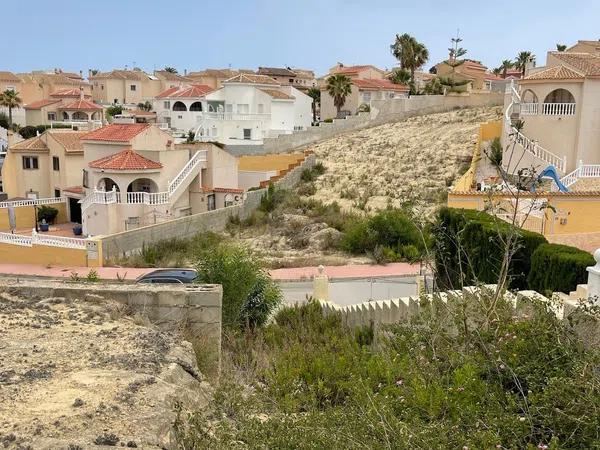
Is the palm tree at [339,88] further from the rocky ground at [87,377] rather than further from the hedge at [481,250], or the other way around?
the rocky ground at [87,377]

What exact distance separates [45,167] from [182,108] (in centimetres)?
2264

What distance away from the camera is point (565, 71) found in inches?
1132

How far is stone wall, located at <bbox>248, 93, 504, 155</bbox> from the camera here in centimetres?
4928

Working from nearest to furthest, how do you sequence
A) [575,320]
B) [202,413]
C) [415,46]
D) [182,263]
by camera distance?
[202,413] → [575,320] → [182,263] → [415,46]

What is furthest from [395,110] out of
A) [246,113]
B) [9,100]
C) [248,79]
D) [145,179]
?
[9,100]

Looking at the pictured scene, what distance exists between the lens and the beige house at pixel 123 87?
271 ft

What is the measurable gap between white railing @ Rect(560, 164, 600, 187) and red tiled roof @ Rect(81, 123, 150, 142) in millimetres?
20548

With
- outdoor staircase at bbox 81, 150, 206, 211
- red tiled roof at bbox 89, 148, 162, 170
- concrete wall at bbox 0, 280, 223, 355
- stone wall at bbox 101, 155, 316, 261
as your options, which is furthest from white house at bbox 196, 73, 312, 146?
concrete wall at bbox 0, 280, 223, 355

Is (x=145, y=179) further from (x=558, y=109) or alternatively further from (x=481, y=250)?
(x=558, y=109)

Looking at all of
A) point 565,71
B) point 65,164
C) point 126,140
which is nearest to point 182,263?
point 126,140

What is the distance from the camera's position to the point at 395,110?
50.8 metres

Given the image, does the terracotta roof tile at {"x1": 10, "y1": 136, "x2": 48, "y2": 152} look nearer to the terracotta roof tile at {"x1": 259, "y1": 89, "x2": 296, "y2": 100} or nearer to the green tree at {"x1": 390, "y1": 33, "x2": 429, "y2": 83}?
the terracotta roof tile at {"x1": 259, "y1": 89, "x2": 296, "y2": 100}

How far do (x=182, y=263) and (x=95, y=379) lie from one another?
17.1 meters

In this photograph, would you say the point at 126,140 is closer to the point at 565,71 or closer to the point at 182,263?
the point at 182,263
